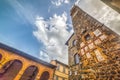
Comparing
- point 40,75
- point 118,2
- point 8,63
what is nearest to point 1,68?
point 8,63

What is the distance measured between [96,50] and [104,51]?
65 cm

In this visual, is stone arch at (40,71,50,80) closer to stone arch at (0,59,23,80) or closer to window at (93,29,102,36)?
stone arch at (0,59,23,80)

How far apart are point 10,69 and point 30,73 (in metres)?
2.63

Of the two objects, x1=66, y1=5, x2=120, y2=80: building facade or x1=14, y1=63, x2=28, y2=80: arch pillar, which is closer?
x1=66, y1=5, x2=120, y2=80: building facade

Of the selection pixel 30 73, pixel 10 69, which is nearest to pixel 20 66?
→ pixel 10 69

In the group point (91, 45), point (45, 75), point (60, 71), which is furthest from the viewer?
point (60, 71)

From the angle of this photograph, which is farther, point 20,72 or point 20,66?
point 20,66

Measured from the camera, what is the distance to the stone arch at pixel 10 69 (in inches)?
465

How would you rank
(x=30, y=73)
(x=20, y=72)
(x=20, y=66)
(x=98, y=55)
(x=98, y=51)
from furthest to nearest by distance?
(x=30, y=73) < (x=20, y=66) < (x=20, y=72) < (x=98, y=51) < (x=98, y=55)

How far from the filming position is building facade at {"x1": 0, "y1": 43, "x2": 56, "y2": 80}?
1211 centimetres

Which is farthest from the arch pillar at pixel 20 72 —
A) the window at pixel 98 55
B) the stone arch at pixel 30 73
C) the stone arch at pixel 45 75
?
the window at pixel 98 55

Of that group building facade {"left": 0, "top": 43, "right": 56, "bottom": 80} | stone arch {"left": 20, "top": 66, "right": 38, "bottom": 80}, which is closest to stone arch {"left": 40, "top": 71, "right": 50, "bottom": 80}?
building facade {"left": 0, "top": 43, "right": 56, "bottom": 80}

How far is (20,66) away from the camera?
43.7 feet

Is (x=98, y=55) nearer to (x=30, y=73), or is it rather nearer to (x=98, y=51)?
(x=98, y=51)
